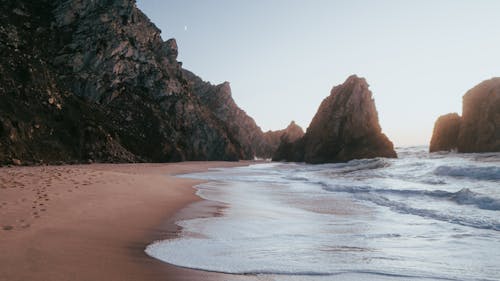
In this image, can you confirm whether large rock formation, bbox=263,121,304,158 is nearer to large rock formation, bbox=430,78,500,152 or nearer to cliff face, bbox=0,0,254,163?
cliff face, bbox=0,0,254,163

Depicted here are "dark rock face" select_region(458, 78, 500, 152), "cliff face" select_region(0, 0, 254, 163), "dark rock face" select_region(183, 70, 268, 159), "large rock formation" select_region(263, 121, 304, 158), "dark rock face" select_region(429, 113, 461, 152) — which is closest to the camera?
"cliff face" select_region(0, 0, 254, 163)

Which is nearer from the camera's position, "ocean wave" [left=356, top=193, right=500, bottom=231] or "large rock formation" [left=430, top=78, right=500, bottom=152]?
"ocean wave" [left=356, top=193, right=500, bottom=231]

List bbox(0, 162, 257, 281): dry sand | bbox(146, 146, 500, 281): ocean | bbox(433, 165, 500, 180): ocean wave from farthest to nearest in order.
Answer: bbox(433, 165, 500, 180): ocean wave < bbox(146, 146, 500, 281): ocean < bbox(0, 162, 257, 281): dry sand

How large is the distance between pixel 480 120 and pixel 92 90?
5475cm

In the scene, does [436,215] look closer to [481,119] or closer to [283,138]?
[481,119]

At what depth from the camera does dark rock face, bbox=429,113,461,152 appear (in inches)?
2467

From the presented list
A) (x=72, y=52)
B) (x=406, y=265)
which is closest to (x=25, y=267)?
(x=406, y=265)

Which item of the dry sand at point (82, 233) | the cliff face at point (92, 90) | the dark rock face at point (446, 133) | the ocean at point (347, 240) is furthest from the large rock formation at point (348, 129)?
the dry sand at point (82, 233)

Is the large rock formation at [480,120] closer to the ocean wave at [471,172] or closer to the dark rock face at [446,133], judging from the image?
the dark rock face at [446,133]

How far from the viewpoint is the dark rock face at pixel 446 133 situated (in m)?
62.7

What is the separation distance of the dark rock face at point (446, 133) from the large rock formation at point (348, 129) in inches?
501

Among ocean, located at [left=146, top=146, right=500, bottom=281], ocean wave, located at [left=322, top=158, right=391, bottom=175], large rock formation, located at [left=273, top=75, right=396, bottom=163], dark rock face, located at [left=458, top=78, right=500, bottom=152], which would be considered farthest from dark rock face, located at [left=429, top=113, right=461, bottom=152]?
ocean, located at [left=146, top=146, right=500, bottom=281]

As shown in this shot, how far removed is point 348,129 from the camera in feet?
205

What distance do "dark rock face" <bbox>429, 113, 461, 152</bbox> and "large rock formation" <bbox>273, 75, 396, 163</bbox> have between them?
12734mm
